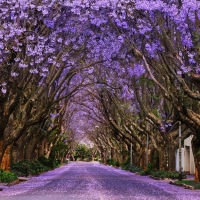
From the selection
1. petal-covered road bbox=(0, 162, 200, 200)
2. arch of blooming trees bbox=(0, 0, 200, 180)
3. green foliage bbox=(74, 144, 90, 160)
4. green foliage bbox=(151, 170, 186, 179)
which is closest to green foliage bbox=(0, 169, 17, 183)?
petal-covered road bbox=(0, 162, 200, 200)

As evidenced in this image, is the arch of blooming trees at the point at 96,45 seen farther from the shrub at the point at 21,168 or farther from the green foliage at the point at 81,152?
the green foliage at the point at 81,152

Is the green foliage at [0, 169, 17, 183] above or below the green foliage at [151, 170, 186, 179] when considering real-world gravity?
below

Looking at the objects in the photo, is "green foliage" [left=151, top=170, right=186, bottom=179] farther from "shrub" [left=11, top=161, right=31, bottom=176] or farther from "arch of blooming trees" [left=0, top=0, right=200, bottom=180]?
"shrub" [left=11, top=161, right=31, bottom=176]

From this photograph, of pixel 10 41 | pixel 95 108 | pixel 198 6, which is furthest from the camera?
pixel 95 108

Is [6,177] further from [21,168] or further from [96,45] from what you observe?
[21,168]

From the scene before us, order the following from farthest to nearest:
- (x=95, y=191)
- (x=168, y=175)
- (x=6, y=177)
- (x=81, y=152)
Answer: (x=81, y=152), (x=168, y=175), (x=6, y=177), (x=95, y=191)

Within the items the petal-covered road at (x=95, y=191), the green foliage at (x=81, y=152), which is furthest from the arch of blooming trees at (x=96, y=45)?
the green foliage at (x=81, y=152)

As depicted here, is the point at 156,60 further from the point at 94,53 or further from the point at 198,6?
the point at 198,6

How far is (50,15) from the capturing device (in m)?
23.5

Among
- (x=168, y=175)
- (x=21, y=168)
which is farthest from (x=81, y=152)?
(x=168, y=175)

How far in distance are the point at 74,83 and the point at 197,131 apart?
1952 centimetres

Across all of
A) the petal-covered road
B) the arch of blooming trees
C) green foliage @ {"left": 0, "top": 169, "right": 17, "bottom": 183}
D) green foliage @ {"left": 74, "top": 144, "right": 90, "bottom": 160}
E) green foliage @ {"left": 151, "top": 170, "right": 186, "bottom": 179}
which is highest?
green foliage @ {"left": 74, "top": 144, "right": 90, "bottom": 160}

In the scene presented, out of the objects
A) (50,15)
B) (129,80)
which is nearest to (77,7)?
(50,15)

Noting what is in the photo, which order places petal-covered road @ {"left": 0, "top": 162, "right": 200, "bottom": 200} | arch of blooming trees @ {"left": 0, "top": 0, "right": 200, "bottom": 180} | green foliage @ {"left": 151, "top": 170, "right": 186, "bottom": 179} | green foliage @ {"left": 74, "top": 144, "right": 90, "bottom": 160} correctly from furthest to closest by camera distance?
green foliage @ {"left": 74, "top": 144, "right": 90, "bottom": 160}
green foliage @ {"left": 151, "top": 170, "right": 186, "bottom": 179}
arch of blooming trees @ {"left": 0, "top": 0, "right": 200, "bottom": 180}
petal-covered road @ {"left": 0, "top": 162, "right": 200, "bottom": 200}
